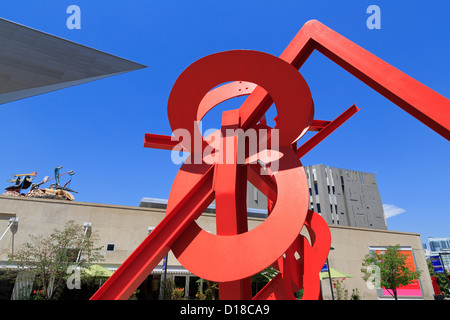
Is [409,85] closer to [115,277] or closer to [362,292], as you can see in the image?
[115,277]

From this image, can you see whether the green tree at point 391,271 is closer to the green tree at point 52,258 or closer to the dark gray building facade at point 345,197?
the green tree at point 52,258

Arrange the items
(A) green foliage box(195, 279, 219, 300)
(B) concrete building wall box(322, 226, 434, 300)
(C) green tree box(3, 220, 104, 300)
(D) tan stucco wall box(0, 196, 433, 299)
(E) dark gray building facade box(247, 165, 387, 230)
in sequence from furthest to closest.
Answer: (E) dark gray building facade box(247, 165, 387, 230)
(B) concrete building wall box(322, 226, 434, 300)
(A) green foliage box(195, 279, 219, 300)
(D) tan stucco wall box(0, 196, 433, 299)
(C) green tree box(3, 220, 104, 300)

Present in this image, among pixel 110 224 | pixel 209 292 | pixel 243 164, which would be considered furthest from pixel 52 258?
pixel 243 164

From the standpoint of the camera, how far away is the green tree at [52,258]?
51.3 feet

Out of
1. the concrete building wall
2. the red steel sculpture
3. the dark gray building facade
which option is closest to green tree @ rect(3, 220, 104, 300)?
the red steel sculpture

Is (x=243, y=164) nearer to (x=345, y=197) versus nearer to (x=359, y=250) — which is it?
(x=359, y=250)

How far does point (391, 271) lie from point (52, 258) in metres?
26.5

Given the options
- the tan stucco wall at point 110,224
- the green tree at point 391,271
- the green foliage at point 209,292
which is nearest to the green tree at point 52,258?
the tan stucco wall at point 110,224

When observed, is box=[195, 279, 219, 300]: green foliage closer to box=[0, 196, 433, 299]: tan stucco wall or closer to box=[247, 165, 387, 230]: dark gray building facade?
box=[0, 196, 433, 299]: tan stucco wall

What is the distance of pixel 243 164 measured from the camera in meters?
5.70

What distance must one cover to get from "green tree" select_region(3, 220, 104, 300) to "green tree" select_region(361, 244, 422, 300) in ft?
75.7

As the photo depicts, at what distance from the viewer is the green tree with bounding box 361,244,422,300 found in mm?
23203

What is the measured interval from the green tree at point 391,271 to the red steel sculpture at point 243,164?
77.1 ft

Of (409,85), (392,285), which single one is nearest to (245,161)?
(409,85)
